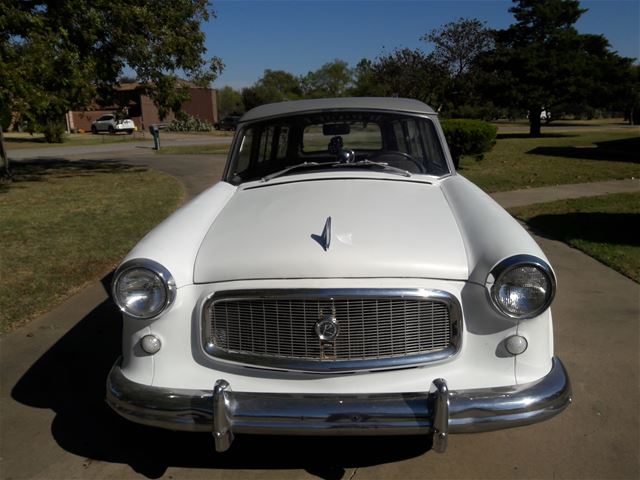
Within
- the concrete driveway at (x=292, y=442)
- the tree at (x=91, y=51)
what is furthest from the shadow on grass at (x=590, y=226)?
the tree at (x=91, y=51)

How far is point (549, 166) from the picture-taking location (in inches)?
562

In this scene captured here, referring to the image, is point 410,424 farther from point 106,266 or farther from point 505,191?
point 505,191

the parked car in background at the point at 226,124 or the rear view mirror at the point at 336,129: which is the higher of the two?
the rear view mirror at the point at 336,129

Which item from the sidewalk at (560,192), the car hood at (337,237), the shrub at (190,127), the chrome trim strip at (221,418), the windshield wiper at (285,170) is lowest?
the shrub at (190,127)

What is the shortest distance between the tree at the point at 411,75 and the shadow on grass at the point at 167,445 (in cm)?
2132

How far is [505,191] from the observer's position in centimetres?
1042

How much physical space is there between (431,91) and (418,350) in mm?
23250

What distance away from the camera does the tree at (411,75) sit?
2348 cm

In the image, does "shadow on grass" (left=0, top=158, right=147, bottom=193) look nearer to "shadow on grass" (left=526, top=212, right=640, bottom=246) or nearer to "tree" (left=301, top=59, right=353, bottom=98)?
"shadow on grass" (left=526, top=212, right=640, bottom=246)

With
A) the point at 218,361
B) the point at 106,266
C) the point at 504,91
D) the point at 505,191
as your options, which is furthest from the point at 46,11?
the point at 504,91

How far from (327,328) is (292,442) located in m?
0.86

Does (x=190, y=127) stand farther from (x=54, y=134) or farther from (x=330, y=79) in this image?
(x=330, y=79)

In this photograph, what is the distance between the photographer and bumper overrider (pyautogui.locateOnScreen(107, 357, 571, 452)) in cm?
225

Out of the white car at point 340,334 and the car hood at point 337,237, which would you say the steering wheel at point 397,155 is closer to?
the car hood at point 337,237
